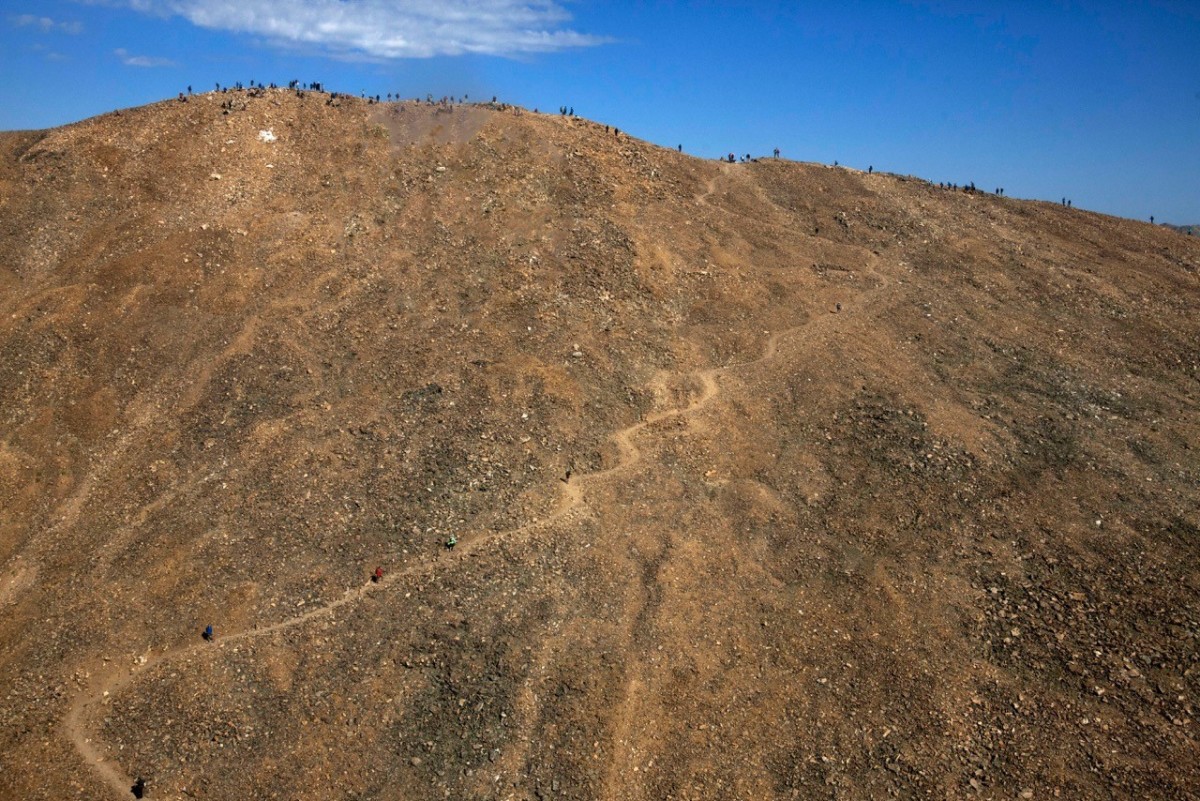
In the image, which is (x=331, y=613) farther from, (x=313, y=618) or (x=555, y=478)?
(x=555, y=478)

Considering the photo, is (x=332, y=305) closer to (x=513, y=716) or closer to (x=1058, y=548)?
(x=513, y=716)

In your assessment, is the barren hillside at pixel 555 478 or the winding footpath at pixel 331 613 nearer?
the winding footpath at pixel 331 613

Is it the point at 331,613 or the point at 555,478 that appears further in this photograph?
the point at 555,478

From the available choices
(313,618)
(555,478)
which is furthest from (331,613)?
(555,478)

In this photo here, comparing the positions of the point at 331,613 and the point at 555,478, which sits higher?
the point at 555,478

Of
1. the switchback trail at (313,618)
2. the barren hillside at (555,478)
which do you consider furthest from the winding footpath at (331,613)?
the barren hillside at (555,478)

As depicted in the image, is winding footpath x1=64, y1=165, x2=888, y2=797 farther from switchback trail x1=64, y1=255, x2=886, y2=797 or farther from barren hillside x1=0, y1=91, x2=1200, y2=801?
barren hillside x1=0, y1=91, x2=1200, y2=801

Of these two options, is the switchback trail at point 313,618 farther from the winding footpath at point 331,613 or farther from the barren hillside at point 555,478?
the barren hillside at point 555,478

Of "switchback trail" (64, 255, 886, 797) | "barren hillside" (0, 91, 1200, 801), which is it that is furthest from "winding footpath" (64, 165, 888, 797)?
"barren hillside" (0, 91, 1200, 801)

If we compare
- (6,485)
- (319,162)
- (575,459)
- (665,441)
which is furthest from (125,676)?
(319,162)
